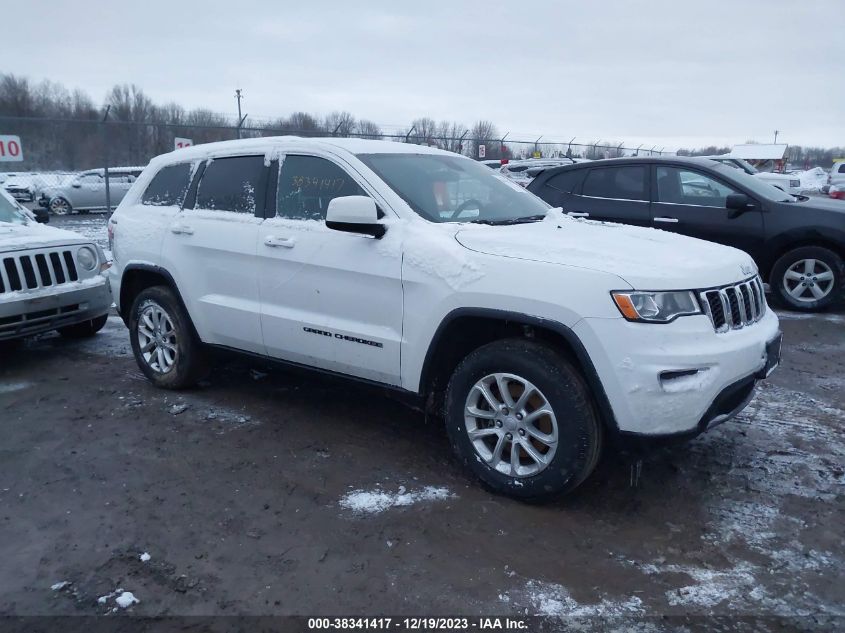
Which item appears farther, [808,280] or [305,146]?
[808,280]

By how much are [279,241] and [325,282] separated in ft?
1.56

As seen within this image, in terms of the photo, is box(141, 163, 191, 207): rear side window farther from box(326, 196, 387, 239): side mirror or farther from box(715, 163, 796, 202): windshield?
box(715, 163, 796, 202): windshield

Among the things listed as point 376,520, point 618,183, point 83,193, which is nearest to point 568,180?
point 618,183

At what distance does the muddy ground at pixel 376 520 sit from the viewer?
9.58 ft

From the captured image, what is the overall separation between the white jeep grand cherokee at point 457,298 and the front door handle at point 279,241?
21 millimetres

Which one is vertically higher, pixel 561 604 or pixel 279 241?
pixel 279 241

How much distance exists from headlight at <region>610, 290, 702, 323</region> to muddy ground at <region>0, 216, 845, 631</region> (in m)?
1.04

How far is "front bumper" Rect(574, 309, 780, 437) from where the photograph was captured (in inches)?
127

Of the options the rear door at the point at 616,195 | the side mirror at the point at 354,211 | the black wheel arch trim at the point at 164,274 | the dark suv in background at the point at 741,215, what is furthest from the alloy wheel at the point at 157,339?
the rear door at the point at 616,195

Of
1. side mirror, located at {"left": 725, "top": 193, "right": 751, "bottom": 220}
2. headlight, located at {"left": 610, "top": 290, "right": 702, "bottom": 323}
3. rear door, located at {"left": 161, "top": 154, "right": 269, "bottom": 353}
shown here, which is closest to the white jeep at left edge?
rear door, located at {"left": 161, "top": 154, "right": 269, "bottom": 353}

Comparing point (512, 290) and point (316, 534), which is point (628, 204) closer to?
point (512, 290)

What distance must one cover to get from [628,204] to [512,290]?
5.45 metres

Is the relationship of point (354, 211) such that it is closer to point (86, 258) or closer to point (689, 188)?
point (86, 258)

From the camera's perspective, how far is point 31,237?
253 inches
